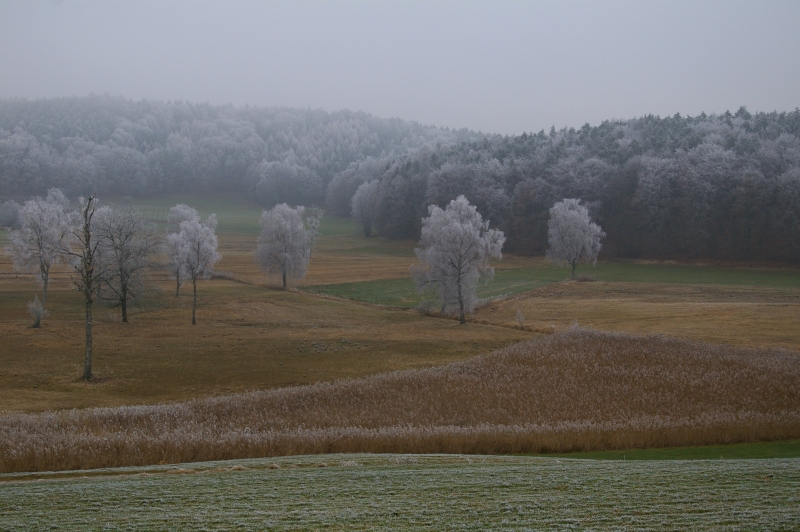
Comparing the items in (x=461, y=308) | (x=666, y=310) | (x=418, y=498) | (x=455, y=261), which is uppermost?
(x=455, y=261)

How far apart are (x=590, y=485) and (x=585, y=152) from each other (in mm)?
119144

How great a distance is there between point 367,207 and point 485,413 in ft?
377

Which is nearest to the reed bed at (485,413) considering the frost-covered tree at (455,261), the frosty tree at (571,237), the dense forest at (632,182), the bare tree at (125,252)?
the frost-covered tree at (455,261)

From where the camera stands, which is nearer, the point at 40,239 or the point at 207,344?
the point at 207,344

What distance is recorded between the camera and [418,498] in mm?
9977

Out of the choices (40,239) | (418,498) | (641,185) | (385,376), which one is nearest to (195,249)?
(40,239)

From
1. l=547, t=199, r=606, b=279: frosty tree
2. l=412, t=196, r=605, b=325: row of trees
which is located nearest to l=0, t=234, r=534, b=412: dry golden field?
l=412, t=196, r=605, b=325: row of trees

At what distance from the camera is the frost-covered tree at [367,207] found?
446 ft

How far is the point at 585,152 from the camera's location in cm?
12256

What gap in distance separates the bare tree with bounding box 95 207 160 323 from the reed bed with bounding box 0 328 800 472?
3507 cm

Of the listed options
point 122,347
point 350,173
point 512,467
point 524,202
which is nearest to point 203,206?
point 350,173

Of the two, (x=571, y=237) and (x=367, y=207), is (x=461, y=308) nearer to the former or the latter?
(x=571, y=237)

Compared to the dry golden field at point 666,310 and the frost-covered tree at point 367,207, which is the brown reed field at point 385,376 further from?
the frost-covered tree at point 367,207

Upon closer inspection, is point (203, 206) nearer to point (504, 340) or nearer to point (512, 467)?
point (504, 340)
